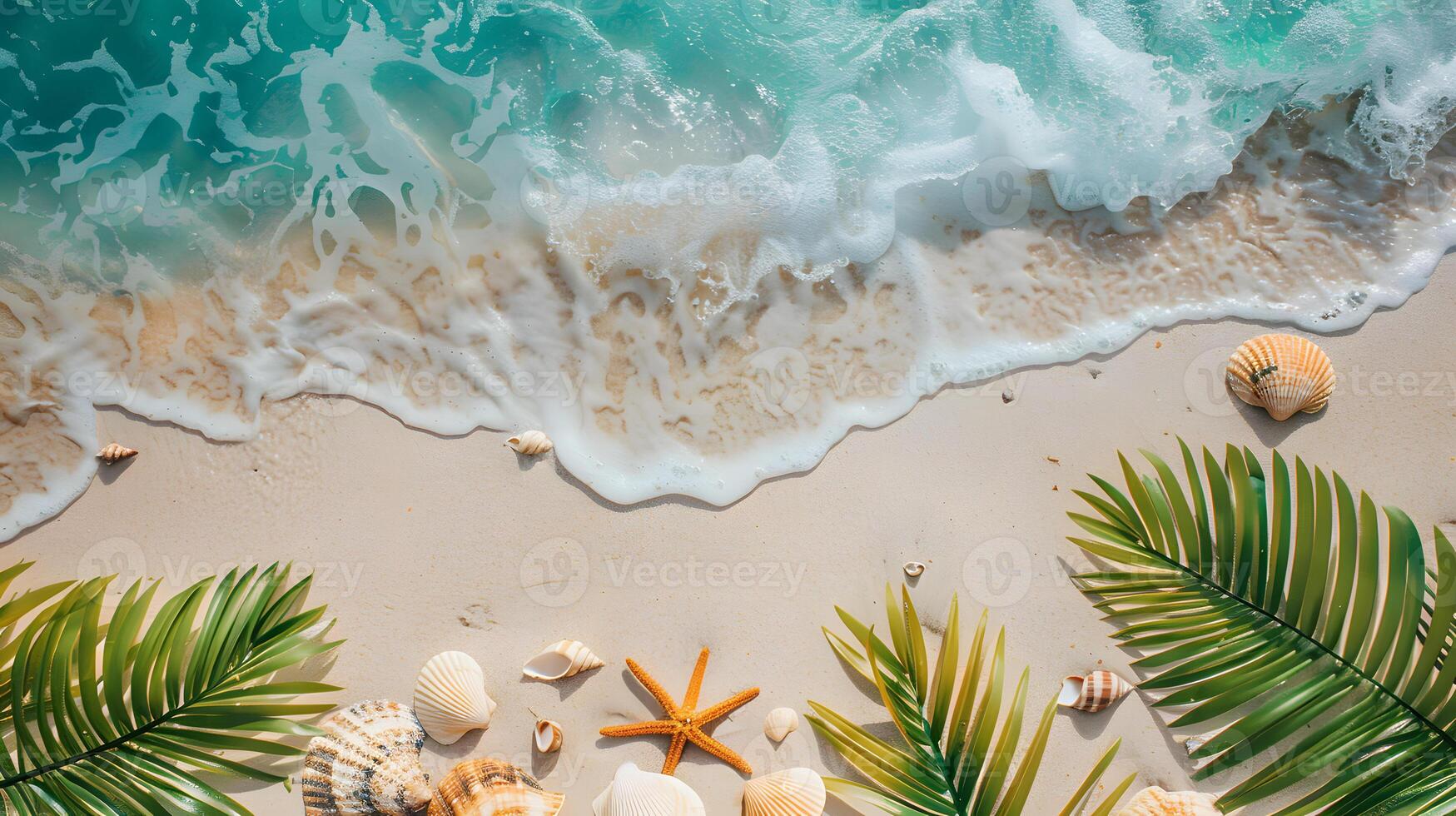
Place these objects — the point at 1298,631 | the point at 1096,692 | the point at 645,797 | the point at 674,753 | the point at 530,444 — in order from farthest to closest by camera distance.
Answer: the point at 530,444 → the point at 1096,692 → the point at 674,753 → the point at 645,797 → the point at 1298,631

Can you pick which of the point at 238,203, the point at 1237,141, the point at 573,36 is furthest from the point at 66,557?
the point at 1237,141

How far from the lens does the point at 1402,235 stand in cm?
420

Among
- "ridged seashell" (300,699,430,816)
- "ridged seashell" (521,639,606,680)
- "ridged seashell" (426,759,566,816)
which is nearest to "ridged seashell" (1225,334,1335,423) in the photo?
"ridged seashell" (521,639,606,680)

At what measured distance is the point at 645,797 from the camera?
3.37m

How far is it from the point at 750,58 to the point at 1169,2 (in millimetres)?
2490

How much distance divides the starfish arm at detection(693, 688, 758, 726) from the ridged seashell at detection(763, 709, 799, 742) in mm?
148

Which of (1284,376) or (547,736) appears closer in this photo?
(547,736)

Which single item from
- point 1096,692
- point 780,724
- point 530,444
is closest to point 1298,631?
point 1096,692

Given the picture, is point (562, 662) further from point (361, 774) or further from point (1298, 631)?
point (1298, 631)

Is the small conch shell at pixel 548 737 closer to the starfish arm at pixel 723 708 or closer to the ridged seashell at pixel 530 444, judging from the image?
the starfish arm at pixel 723 708

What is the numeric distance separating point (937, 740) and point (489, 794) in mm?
2045

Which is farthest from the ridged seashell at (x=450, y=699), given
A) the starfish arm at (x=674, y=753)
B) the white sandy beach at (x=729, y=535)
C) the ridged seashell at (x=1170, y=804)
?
the ridged seashell at (x=1170, y=804)

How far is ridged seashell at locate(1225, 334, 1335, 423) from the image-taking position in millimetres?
3781

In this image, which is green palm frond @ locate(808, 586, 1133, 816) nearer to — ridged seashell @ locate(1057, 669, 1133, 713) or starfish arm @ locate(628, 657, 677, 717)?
ridged seashell @ locate(1057, 669, 1133, 713)
